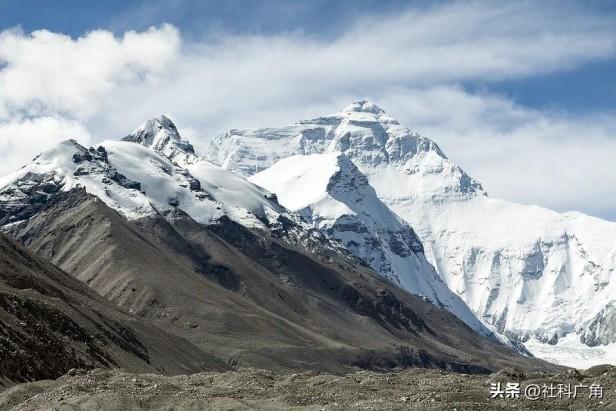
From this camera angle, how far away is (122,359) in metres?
188

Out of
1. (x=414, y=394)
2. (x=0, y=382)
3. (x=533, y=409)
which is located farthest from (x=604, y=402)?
(x=0, y=382)

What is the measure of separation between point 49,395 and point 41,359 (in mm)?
55792

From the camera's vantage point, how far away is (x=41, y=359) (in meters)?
142

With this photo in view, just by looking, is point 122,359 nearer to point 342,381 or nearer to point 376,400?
point 342,381

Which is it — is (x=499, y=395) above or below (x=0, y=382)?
above

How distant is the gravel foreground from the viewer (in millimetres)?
81500

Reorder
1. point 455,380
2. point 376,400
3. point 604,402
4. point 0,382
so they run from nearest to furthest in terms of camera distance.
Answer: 1. point 604,402
2. point 376,400
3. point 455,380
4. point 0,382

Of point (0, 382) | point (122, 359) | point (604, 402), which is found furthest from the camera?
point (122, 359)

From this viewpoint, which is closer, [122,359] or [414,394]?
[414,394]

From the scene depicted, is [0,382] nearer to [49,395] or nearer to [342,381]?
[49,395]

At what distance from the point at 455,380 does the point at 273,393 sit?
16.4 m

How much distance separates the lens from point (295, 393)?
298ft

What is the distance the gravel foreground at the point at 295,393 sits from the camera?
81.5 m

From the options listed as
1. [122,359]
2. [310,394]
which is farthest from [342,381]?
[122,359]
